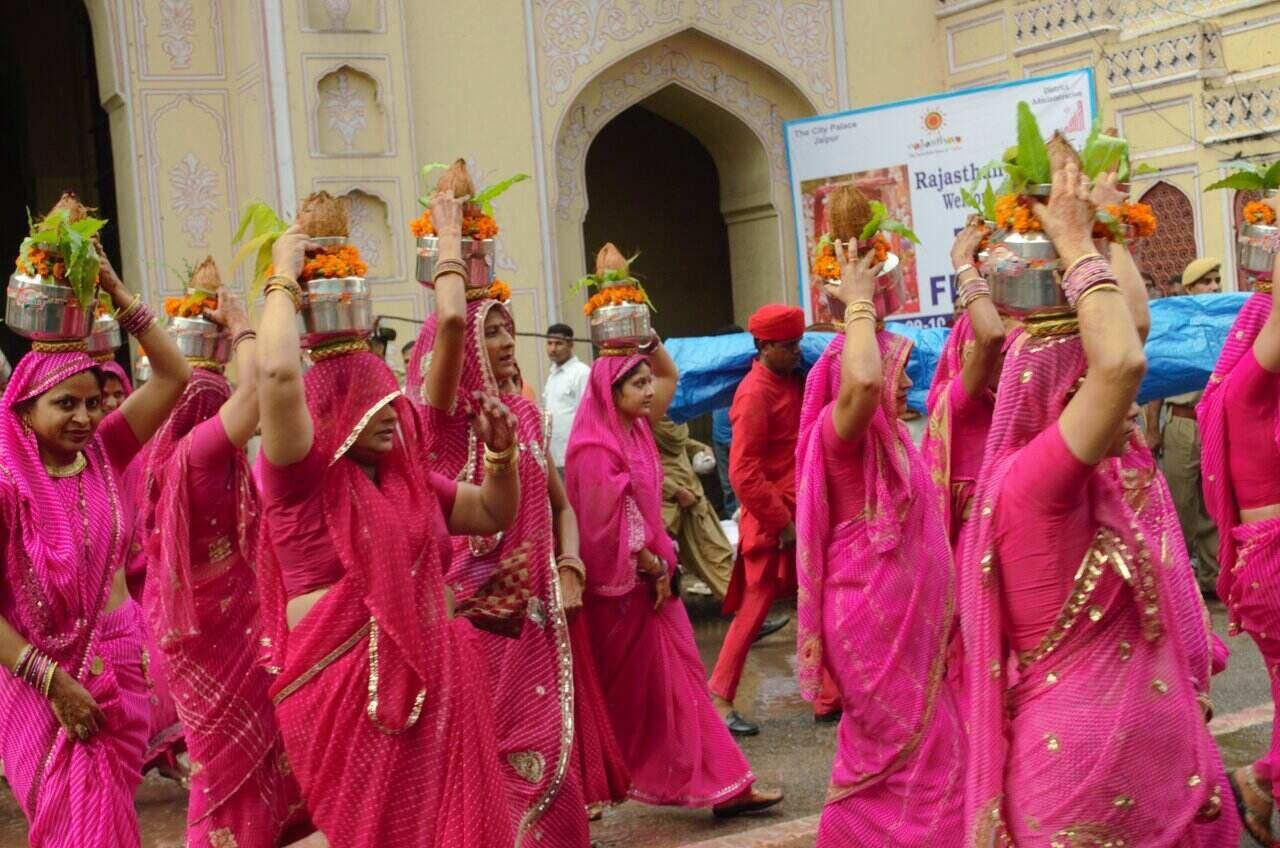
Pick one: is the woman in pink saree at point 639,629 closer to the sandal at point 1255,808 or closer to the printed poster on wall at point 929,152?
the sandal at point 1255,808

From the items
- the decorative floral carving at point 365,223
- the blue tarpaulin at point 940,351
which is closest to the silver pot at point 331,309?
the blue tarpaulin at point 940,351

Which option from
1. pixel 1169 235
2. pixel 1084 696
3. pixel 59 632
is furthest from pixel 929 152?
pixel 1084 696

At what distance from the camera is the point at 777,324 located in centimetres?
779

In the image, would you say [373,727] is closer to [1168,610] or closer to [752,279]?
[1168,610]

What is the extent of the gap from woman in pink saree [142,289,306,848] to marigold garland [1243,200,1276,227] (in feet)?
10.3

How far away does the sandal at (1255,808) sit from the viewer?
5.66 m

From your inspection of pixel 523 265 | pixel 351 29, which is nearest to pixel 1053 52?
pixel 523 265

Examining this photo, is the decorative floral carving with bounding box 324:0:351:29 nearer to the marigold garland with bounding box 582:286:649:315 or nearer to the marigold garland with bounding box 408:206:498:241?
the marigold garland with bounding box 582:286:649:315

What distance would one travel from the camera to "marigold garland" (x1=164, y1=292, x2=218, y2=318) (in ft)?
19.2

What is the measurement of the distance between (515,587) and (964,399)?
1766 mm

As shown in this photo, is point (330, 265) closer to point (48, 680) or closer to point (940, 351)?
point (48, 680)

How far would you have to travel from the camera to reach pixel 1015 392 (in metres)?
3.92

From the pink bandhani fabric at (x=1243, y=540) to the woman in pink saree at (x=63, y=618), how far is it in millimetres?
3260

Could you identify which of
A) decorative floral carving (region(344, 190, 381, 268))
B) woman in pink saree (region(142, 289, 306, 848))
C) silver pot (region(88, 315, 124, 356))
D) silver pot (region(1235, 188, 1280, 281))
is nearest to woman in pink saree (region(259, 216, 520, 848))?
woman in pink saree (region(142, 289, 306, 848))
